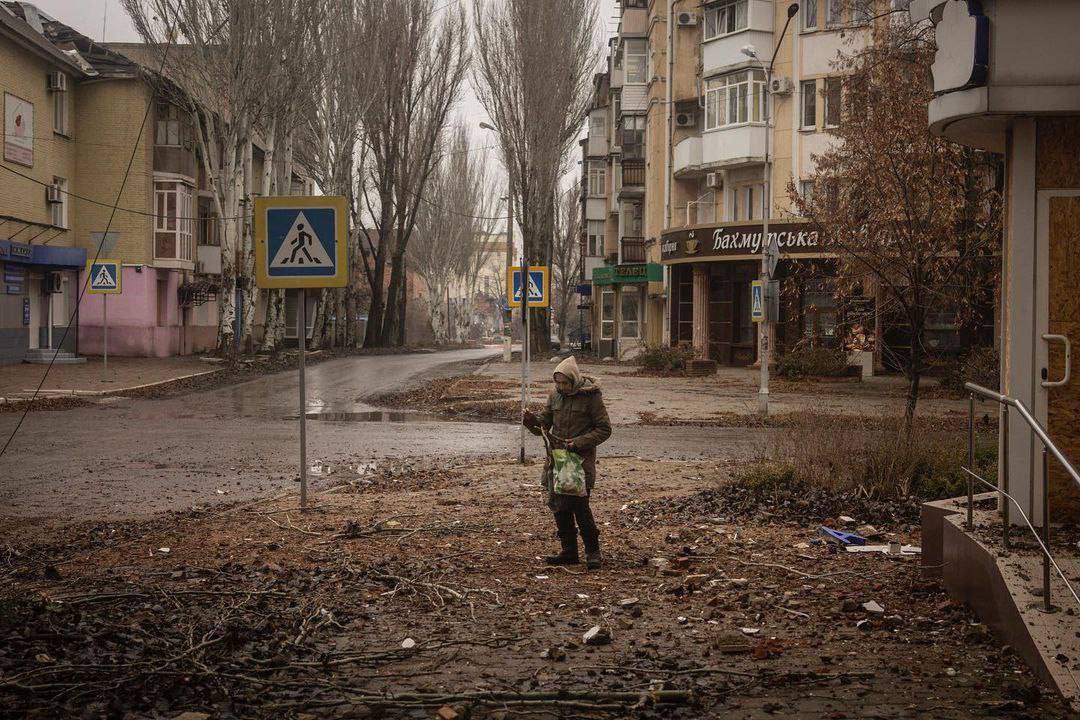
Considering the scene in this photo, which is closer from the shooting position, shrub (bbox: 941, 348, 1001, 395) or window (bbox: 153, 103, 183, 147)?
shrub (bbox: 941, 348, 1001, 395)

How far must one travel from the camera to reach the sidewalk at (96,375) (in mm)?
25248

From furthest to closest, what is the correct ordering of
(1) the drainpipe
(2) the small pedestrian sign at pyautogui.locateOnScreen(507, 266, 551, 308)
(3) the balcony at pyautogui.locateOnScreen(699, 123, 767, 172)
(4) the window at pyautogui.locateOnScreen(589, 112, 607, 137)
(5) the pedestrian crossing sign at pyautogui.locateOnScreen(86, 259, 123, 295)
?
(4) the window at pyautogui.locateOnScreen(589, 112, 607, 137) → (1) the drainpipe → (3) the balcony at pyautogui.locateOnScreen(699, 123, 767, 172) → (5) the pedestrian crossing sign at pyautogui.locateOnScreen(86, 259, 123, 295) → (2) the small pedestrian sign at pyautogui.locateOnScreen(507, 266, 551, 308)

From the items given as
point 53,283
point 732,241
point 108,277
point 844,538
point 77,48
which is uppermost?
point 77,48

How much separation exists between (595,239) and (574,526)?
5950 cm

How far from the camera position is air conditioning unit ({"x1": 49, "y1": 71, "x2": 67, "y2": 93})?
127 feet

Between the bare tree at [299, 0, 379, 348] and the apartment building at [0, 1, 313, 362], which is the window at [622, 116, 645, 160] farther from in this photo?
the apartment building at [0, 1, 313, 362]

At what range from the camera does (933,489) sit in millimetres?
10156

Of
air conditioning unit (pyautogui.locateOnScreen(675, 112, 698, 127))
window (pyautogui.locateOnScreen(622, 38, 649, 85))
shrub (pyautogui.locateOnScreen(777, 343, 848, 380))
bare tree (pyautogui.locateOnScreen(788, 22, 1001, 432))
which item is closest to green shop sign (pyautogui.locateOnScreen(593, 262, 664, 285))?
air conditioning unit (pyautogui.locateOnScreen(675, 112, 698, 127))

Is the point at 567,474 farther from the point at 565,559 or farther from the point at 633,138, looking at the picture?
the point at 633,138

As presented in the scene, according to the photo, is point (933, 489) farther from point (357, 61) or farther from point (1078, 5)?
point (357, 61)

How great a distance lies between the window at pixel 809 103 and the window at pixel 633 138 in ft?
47.1

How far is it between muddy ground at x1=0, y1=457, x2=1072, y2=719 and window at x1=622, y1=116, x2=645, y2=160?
44853mm

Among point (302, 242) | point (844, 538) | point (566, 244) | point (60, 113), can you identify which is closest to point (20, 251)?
point (60, 113)

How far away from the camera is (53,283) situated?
38.8 metres
